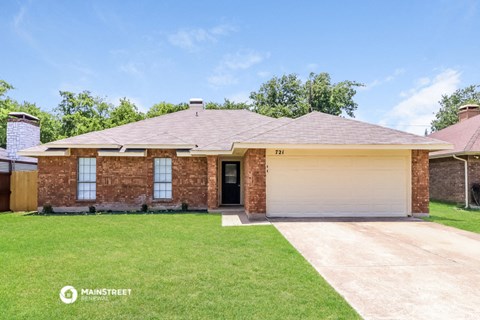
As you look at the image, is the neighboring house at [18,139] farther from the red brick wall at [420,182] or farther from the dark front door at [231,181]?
the red brick wall at [420,182]

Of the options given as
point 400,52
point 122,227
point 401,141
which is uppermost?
point 400,52

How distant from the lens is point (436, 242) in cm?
670

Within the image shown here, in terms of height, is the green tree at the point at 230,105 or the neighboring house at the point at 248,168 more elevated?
the green tree at the point at 230,105

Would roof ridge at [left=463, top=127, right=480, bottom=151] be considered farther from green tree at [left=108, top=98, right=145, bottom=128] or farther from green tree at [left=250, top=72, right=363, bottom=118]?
green tree at [left=108, top=98, right=145, bottom=128]

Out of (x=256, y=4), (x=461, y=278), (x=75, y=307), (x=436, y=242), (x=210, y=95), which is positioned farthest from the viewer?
(x=210, y=95)

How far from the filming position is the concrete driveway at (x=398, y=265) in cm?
347

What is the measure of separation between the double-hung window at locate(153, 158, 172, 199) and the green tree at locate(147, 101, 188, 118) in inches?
773

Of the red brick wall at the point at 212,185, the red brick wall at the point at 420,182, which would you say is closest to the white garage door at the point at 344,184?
the red brick wall at the point at 420,182

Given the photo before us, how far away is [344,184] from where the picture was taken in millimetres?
10453

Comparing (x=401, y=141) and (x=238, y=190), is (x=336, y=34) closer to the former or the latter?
(x=401, y=141)

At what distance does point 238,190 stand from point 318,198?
484 centimetres

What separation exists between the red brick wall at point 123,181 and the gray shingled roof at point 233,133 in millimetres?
714

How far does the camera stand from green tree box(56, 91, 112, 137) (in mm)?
35969

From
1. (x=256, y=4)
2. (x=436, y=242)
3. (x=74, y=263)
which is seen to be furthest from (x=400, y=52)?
(x=74, y=263)
